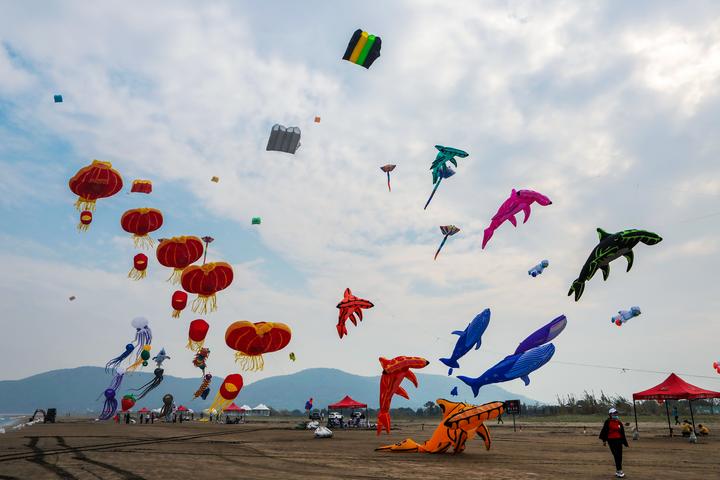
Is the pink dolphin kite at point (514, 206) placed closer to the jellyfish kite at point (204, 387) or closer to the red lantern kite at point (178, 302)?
→ the red lantern kite at point (178, 302)

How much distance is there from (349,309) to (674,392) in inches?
715

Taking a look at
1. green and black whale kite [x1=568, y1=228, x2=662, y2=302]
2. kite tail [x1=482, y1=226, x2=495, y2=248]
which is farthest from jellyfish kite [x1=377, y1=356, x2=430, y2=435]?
kite tail [x1=482, y1=226, x2=495, y2=248]

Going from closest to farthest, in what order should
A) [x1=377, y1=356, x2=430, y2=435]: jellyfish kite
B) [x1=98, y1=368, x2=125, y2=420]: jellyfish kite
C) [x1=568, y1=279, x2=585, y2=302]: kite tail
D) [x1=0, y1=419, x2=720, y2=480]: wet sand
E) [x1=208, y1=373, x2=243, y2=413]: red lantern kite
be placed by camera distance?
[x1=0, y1=419, x2=720, y2=480]: wet sand → [x1=568, y1=279, x2=585, y2=302]: kite tail → [x1=377, y1=356, x2=430, y2=435]: jellyfish kite → [x1=208, y1=373, x2=243, y2=413]: red lantern kite → [x1=98, y1=368, x2=125, y2=420]: jellyfish kite

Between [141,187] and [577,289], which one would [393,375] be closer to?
[577,289]

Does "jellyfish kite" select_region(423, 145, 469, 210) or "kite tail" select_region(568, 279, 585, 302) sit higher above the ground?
"jellyfish kite" select_region(423, 145, 469, 210)

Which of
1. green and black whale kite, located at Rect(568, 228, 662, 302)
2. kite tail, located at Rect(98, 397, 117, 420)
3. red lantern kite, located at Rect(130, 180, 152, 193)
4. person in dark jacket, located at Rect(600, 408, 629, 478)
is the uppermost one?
red lantern kite, located at Rect(130, 180, 152, 193)

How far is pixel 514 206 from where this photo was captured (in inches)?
874

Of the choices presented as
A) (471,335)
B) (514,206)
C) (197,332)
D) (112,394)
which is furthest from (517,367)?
(112,394)

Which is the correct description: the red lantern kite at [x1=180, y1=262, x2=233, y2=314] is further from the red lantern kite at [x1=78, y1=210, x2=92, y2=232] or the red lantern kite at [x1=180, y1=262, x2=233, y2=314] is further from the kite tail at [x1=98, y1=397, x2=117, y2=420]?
the kite tail at [x1=98, y1=397, x2=117, y2=420]

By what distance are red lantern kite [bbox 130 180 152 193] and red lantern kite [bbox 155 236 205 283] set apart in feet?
11.4

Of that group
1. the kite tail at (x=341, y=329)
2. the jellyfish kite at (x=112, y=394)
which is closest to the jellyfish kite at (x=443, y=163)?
the kite tail at (x=341, y=329)

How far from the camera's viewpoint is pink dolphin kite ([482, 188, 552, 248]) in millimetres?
21281

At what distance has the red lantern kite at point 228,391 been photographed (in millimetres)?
31594

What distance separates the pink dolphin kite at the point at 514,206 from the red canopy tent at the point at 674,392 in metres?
12.7
